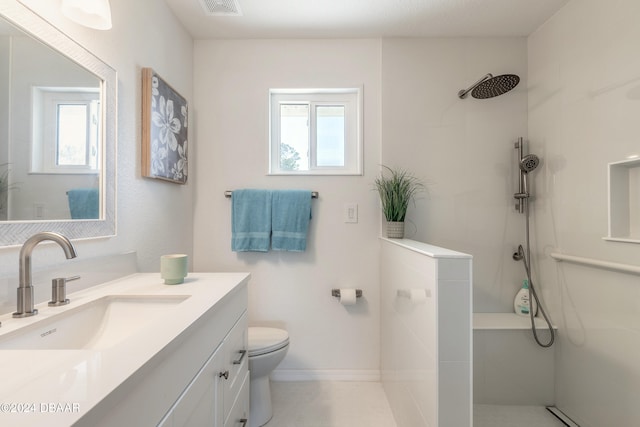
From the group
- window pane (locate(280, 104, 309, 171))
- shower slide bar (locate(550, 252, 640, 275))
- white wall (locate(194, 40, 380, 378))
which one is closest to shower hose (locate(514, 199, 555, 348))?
shower slide bar (locate(550, 252, 640, 275))

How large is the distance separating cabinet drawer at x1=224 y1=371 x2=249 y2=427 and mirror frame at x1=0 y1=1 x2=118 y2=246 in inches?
32.1

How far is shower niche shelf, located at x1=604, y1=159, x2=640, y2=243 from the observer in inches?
50.8

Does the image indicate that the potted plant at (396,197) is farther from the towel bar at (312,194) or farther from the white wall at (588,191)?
the white wall at (588,191)

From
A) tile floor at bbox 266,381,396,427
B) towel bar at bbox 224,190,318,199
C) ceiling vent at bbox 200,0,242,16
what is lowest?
tile floor at bbox 266,381,396,427

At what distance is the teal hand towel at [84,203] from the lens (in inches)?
39.0

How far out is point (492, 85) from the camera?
5.34 ft

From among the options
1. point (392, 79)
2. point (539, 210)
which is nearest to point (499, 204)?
point (539, 210)

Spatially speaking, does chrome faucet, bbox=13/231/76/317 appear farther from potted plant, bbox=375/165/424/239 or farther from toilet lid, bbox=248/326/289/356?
potted plant, bbox=375/165/424/239

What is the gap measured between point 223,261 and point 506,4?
7.40 ft

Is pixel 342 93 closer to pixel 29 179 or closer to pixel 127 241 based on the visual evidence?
pixel 127 241

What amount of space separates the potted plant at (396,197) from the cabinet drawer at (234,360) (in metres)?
0.98

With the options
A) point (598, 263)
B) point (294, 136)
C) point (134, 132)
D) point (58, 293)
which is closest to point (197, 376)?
point (58, 293)

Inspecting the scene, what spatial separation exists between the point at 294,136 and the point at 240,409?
1598 millimetres

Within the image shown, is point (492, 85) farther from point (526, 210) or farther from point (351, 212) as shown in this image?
point (351, 212)
